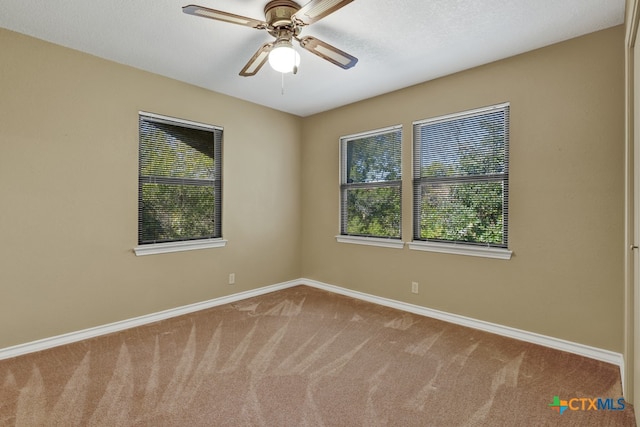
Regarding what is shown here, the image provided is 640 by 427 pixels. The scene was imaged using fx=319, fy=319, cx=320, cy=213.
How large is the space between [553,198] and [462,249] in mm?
885

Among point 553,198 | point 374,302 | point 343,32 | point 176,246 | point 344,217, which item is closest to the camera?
point 343,32

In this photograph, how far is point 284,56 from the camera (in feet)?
6.88

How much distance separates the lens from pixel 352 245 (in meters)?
4.16

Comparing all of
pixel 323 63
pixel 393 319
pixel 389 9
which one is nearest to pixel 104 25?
pixel 323 63

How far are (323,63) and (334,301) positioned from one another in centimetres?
268

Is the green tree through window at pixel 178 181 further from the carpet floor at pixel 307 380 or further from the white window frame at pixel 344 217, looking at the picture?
the white window frame at pixel 344 217

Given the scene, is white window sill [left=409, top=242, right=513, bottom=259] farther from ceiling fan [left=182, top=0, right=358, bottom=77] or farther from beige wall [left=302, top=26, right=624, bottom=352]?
ceiling fan [left=182, top=0, right=358, bottom=77]

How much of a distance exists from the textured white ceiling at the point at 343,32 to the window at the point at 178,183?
0.60m

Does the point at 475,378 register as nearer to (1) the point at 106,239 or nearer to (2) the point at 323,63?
(2) the point at 323,63

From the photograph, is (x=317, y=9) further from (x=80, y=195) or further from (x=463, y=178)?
(x=80, y=195)

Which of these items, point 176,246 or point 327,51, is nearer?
point 327,51

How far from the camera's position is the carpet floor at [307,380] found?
183 cm

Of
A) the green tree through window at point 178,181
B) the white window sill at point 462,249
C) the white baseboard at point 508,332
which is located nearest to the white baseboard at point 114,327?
the green tree through window at point 178,181

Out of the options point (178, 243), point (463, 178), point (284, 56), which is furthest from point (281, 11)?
point (178, 243)
